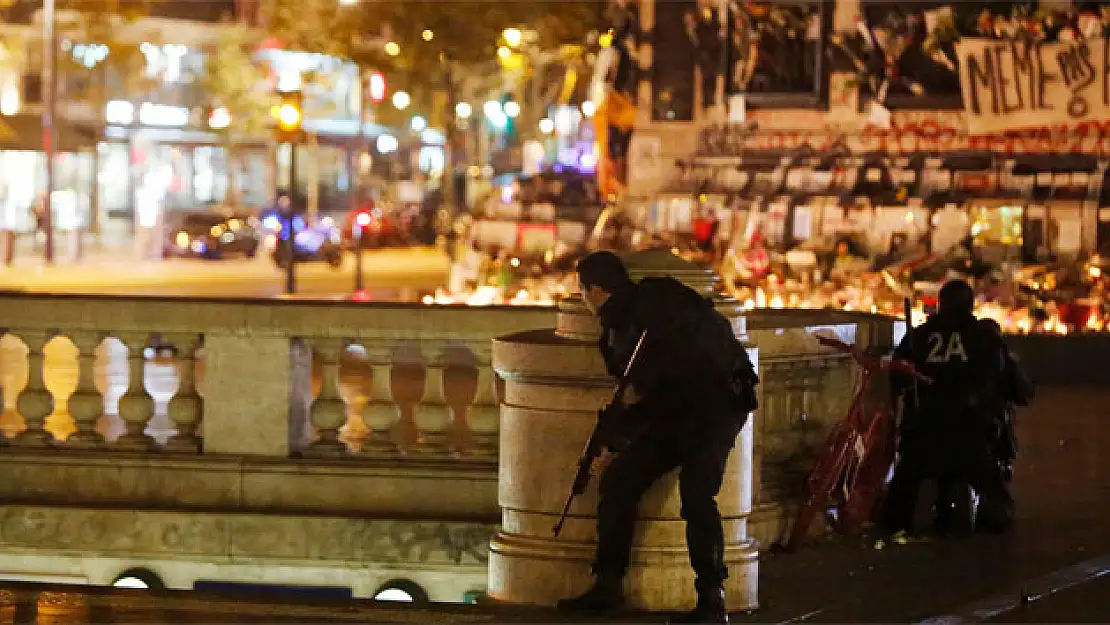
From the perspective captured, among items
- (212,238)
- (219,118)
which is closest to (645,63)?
(212,238)

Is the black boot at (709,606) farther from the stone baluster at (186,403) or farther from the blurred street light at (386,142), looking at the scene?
the blurred street light at (386,142)

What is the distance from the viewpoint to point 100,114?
72.0 m

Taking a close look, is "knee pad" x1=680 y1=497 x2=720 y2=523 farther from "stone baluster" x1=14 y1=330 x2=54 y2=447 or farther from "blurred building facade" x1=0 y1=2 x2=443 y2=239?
"blurred building facade" x1=0 y1=2 x2=443 y2=239

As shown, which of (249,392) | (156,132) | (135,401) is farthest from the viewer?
(156,132)

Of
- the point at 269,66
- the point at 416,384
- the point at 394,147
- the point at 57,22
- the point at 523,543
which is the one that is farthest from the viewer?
the point at 394,147

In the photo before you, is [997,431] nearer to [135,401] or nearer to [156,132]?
[135,401]

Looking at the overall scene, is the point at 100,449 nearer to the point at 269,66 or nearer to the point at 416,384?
the point at 416,384

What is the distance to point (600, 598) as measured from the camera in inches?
349

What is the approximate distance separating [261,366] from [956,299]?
155 inches

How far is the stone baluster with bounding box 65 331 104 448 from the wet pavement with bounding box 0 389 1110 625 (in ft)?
8.69

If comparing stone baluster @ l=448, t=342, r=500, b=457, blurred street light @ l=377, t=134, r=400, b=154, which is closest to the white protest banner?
stone baluster @ l=448, t=342, r=500, b=457

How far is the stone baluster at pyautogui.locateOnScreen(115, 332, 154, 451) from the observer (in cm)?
1176

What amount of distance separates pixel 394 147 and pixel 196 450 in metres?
73.9

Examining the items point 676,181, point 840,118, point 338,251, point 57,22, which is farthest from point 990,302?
point 57,22
